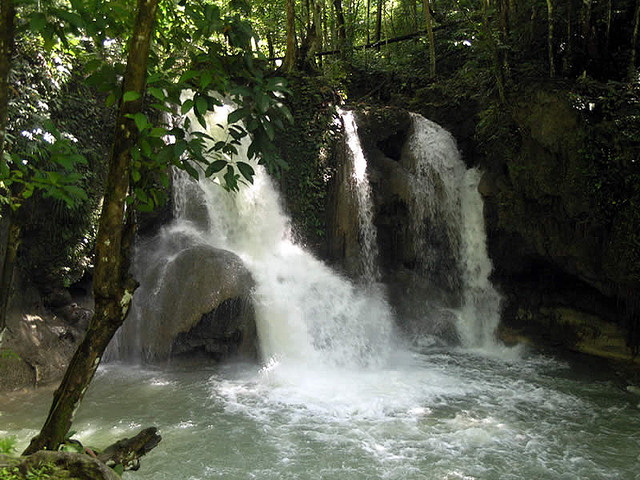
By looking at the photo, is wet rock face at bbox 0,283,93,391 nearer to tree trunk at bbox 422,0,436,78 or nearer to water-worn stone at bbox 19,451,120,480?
water-worn stone at bbox 19,451,120,480

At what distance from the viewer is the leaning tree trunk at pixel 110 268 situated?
6.96 ft

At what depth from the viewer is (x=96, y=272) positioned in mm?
2145

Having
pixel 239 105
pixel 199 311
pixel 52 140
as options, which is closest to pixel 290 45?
pixel 52 140

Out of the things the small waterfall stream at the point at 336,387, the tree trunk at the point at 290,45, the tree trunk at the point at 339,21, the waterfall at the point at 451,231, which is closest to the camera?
the small waterfall stream at the point at 336,387

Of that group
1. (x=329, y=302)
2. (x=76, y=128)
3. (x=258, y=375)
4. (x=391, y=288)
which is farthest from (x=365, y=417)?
(x=76, y=128)

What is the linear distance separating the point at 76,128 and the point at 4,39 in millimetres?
7609

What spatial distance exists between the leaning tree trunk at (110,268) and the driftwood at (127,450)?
0.28 metres

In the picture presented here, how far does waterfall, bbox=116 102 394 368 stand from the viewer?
8.55 m

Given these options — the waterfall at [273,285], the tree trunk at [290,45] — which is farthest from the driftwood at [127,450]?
the tree trunk at [290,45]

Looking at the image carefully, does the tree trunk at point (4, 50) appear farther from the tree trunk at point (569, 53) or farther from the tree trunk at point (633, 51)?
the tree trunk at point (569, 53)

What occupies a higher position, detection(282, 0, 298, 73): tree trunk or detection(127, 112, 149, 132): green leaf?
detection(282, 0, 298, 73): tree trunk

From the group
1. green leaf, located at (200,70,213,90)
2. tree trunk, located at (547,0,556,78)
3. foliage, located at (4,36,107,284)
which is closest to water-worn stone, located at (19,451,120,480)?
green leaf, located at (200,70,213,90)

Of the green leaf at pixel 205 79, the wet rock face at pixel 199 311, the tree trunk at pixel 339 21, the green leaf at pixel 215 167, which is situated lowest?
the wet rock face at pixel 199 311

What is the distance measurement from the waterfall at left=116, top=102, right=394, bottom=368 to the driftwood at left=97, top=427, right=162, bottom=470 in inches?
234
